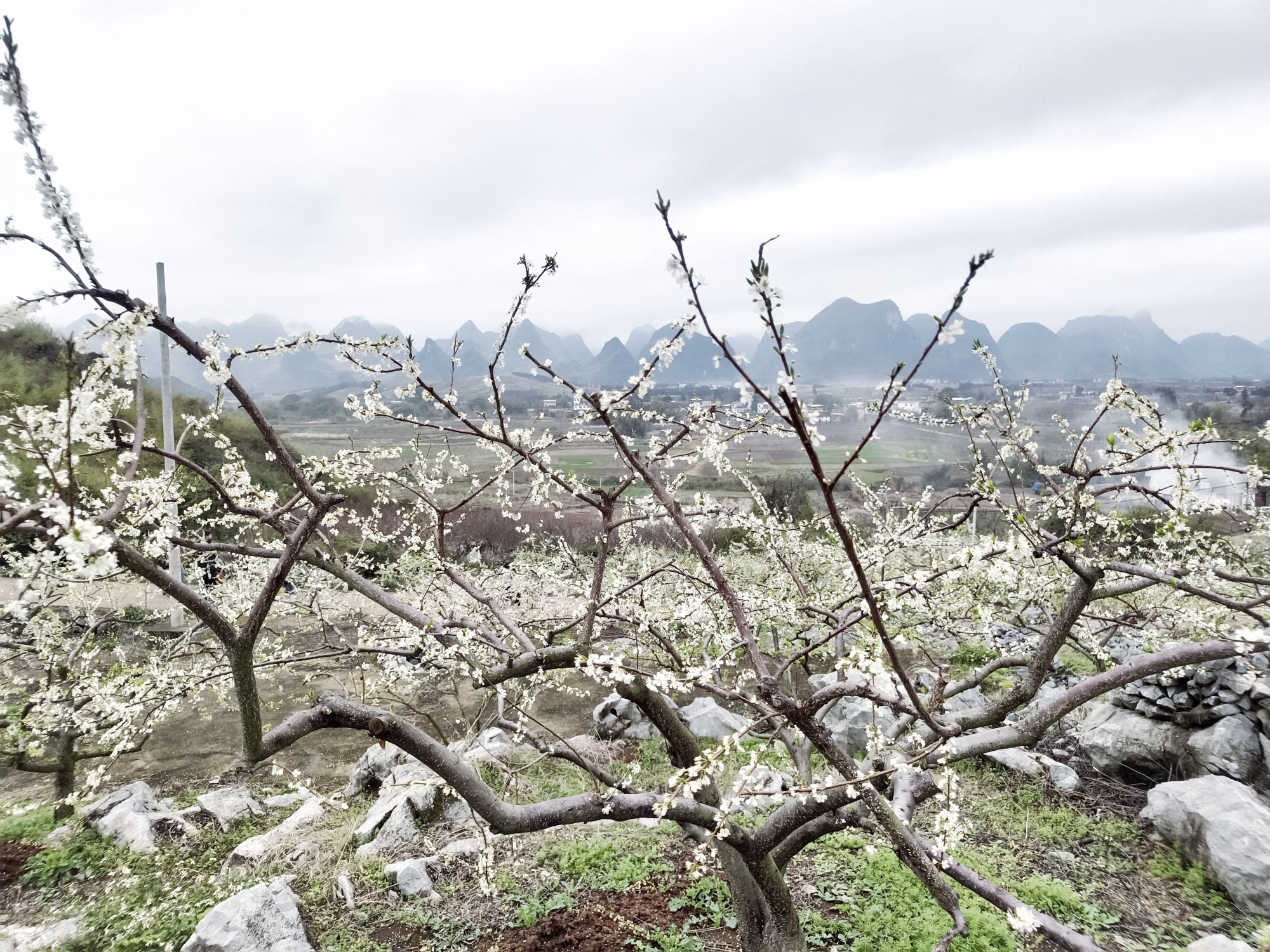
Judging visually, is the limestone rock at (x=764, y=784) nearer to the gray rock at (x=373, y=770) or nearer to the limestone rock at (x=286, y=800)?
the gray rock at (x=373, y=770)

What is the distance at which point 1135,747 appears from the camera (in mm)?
5898

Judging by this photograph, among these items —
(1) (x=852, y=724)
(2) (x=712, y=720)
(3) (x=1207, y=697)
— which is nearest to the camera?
(3) (x=1207, y=697)

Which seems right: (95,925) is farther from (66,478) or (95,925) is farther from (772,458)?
(772,458)

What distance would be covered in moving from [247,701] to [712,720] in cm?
628

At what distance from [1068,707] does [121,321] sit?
3428mm

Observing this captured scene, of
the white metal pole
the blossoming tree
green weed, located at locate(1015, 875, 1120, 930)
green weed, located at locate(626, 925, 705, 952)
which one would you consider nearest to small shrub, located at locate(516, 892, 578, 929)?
green weed, located at locate(626, 925, 705, 952)

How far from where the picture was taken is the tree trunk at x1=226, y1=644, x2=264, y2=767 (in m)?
1.86

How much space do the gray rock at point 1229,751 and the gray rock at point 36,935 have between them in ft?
28.5

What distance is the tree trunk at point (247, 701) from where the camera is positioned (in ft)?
6.11

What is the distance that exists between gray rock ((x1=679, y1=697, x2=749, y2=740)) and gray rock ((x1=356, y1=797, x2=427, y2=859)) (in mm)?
3190

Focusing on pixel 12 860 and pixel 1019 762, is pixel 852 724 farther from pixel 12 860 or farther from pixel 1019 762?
pixel 12 860

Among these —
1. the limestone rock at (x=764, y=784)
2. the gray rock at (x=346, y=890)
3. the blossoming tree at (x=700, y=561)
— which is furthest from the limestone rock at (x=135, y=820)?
the limestone rock at (x=764, y=784)

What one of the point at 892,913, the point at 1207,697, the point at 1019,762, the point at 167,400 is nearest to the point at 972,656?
the point at 1019,762

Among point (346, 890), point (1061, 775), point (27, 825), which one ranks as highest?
point (346, 890)
